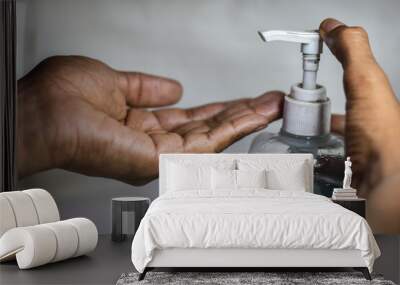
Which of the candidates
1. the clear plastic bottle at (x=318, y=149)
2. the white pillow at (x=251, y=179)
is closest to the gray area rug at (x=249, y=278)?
the white pillow at (x=251, y=179)

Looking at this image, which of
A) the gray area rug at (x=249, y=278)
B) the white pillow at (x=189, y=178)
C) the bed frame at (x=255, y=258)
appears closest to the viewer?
the gray area rug at (x=249, y=278)

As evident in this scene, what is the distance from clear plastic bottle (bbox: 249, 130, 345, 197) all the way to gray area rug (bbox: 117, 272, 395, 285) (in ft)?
7.54

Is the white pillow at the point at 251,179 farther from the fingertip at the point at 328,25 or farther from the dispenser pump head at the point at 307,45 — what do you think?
the fingertip at the point at 328,25

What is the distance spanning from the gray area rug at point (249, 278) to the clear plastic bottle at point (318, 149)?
7.54 feet

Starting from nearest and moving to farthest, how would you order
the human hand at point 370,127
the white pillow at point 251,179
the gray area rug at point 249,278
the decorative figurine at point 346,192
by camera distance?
the gray area rug at point 249,278
the white pillow at point 251,179
the decorative figurine at point 346,192
the human hand at point 370,127

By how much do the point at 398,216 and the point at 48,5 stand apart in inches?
172

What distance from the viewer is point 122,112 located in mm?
→ 7922

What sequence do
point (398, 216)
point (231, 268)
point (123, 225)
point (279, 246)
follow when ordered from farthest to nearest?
point (398, 216), point (123, 225), point (231, 268), point (279, 246)

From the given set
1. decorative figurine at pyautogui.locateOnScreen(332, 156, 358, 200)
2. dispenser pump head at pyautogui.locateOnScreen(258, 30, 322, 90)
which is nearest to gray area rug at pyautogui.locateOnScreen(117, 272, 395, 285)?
decorative figurine at pyautogui.locateOnScreen(332, 156, 358, 200)

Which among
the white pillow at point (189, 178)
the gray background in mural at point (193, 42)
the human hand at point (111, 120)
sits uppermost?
the gray background in mural at point (193, 42)

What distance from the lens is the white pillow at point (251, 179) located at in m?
6.93

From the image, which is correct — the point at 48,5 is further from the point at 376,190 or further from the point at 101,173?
the point at 376,190

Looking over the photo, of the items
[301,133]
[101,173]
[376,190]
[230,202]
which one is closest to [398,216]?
[376,190]

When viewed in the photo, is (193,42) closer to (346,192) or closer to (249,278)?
(346,192)
